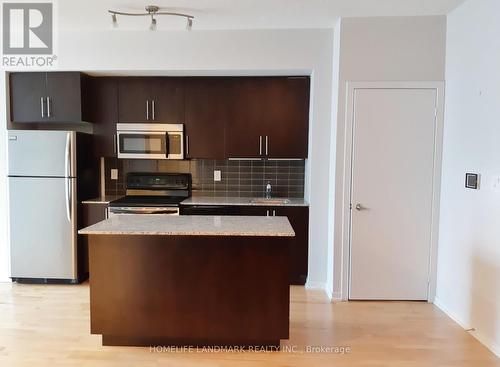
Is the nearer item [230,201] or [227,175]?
[230,201]

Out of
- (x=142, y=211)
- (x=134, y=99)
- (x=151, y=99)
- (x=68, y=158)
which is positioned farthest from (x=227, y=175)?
(x=68, y=158)

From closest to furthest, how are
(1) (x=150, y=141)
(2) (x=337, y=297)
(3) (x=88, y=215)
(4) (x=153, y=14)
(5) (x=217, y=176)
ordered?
(4) (x=153, y=14) < (2) (x=337, y=297) < (3) (x=88, y=215) < (1) (x=150, y=141) < (5) (x=217, y=176)

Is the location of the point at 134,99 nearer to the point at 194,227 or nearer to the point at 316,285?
the point at 194,227

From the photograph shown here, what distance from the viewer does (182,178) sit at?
4.16 m

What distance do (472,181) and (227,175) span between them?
8.35ft

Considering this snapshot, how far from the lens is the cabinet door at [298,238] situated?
3592 mm

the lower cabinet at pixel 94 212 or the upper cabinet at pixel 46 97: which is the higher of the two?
the upper cabinet at pixel 46 97

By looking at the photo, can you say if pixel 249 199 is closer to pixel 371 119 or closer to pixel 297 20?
pixel 371 119

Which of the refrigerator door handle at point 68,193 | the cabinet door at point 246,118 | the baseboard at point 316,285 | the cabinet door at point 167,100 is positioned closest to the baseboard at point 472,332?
the baseboard at point 316,285

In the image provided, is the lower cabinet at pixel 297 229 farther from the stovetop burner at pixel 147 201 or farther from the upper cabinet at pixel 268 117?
the stovetop burner at pixel 147 201

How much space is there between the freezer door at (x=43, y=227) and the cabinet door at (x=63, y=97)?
2.28 feet

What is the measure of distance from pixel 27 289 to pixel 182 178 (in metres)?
1.99

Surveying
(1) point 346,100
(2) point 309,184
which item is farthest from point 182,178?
(1) point 346,100

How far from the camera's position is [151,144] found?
3.81 m
